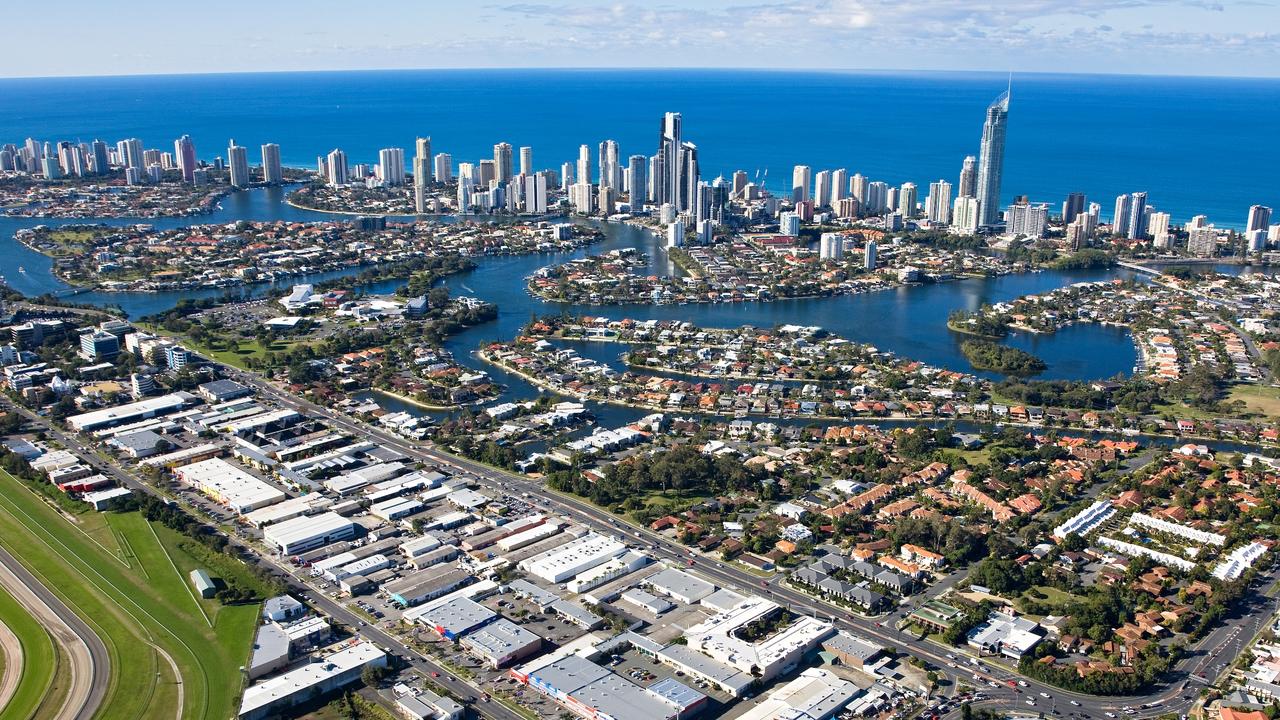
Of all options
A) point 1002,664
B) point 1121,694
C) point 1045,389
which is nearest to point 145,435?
point 1002,664

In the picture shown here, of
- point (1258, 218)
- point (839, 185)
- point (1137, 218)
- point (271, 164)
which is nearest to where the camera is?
point (1258, 218)

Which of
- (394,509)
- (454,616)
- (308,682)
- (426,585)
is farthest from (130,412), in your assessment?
(308,682)

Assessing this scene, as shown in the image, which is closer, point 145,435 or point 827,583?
point 827,583

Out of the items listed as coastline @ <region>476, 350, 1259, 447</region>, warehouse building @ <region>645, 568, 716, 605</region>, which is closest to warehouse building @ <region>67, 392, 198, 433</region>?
coastline @ <region>476, 350, 1259, 447</region>

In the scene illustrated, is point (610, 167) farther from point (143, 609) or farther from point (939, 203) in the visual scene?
point (143, 609)

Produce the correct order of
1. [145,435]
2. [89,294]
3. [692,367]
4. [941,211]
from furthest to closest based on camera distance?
[941,211], [89,294], [692,367], [145,435]

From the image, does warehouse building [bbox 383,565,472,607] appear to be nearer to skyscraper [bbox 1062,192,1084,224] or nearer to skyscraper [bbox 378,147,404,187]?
skyscraper [bbox 1062,192,1084,224]

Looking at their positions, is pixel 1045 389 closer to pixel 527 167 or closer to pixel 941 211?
pixel 941 211
